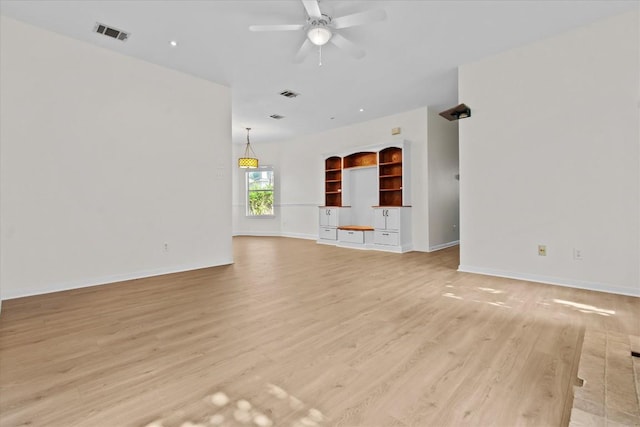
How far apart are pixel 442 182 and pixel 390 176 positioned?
115cm

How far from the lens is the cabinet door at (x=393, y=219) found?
599 centimetres

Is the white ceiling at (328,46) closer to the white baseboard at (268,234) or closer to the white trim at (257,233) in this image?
the white baseboard at (268,234)

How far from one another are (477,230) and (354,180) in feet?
12.3

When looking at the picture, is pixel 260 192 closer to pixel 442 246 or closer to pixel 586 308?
pixel 442 246

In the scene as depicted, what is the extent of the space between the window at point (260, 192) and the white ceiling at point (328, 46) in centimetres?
425

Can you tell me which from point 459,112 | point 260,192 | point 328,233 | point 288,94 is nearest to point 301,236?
point 328,233

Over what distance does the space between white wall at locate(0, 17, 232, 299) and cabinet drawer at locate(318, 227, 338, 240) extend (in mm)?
3016

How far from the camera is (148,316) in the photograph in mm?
2541

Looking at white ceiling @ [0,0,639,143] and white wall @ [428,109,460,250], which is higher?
white ceiling @ [0,0,639,143]

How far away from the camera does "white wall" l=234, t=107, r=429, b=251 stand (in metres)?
6.14

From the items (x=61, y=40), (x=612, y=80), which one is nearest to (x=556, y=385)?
(x=612, y=80)

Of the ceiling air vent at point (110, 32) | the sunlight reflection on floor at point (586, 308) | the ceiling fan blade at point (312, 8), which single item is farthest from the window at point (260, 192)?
the sunlight reflection on floor at point (586, 308)

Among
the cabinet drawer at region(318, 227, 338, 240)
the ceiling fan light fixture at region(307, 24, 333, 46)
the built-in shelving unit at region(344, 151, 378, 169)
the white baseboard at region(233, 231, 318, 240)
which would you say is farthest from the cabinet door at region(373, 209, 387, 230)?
the ceiling fan light fixture at region(307, 24, 333, 46)

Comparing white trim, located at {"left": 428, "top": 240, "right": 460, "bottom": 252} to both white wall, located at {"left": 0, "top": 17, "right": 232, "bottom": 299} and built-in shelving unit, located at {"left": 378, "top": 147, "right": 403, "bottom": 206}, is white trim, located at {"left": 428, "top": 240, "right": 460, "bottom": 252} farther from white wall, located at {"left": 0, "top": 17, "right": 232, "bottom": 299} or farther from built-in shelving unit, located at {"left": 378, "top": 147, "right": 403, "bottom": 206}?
white wall, located at {"left": 0, "top": 17, "right": 232, "bottom": 299}
